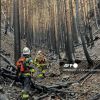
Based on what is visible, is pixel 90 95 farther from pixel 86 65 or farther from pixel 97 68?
pixel 86 65

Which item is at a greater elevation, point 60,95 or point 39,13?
point 39,13

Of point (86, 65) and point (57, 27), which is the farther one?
point (57, 27)

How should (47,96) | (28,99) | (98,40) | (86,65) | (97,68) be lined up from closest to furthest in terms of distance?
(28,99) → (47,96) → (97,68) → (86,65) → (98,40)

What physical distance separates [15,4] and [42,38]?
34.2m

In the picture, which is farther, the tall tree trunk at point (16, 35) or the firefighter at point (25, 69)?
the tall tree trunk at point (16, 35)

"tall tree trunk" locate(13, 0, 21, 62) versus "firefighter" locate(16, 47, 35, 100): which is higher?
"tall tree trunk" locate(13, 0, 21, 62)

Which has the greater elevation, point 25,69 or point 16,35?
point 16,35

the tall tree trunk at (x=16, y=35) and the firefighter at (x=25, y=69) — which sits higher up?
the tall tree trunk at (x=16, y=35)

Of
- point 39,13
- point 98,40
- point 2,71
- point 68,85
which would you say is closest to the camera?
point 2,71

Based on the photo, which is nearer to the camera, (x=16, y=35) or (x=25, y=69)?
(x=25, y=69)

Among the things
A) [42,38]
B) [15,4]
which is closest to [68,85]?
[15,4]

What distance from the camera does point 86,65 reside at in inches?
536

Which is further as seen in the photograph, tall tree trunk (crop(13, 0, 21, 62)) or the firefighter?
tall tree trunk (crop(13, 0, 21, 62))

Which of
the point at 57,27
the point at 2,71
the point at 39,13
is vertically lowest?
the point at 2,71
